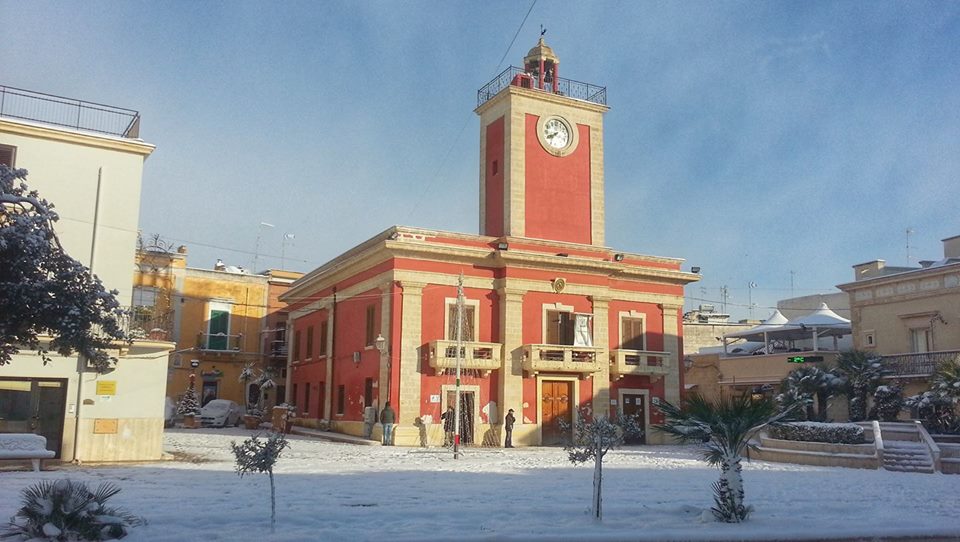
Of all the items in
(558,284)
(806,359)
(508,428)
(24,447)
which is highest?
(558,284)

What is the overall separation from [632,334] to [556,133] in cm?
898

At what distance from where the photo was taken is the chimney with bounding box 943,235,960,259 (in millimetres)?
34844

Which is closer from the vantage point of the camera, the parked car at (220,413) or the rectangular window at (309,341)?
the rectangular window at (309,341)

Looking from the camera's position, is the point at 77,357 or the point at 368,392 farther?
the point at 368,392

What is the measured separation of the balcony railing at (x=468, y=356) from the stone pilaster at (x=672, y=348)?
823 centimetres

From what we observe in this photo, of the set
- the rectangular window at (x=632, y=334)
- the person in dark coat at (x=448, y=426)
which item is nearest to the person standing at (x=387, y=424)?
the person in dark coat at (x=448, y=426)

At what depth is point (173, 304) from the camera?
43.1 metres

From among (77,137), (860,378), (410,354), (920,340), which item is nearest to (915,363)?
(920,340)

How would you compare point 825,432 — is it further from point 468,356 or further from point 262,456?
point 262,456

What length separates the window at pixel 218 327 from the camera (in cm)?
4422

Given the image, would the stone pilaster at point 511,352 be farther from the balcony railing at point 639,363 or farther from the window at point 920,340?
the window at point 920,340

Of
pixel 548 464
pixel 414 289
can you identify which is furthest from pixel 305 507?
pixel 414 289

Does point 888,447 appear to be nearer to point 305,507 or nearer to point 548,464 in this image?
point 548,464

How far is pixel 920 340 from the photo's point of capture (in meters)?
33.1
